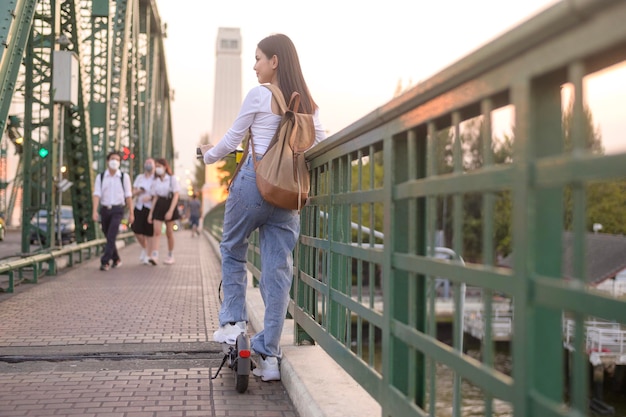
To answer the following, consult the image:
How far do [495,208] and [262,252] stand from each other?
→ 2.48m

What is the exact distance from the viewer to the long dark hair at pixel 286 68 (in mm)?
4395

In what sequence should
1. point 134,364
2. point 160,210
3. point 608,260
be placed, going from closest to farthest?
point 134,364 → point 160,210 → point 608,260

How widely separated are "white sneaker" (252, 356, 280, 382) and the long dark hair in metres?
1.39

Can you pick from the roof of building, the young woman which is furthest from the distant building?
the young woman

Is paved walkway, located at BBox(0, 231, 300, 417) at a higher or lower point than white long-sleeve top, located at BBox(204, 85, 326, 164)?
lower

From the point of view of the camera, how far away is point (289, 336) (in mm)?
5145

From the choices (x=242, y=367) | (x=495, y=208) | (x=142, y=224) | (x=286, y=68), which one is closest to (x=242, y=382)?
(x=242, y=367)

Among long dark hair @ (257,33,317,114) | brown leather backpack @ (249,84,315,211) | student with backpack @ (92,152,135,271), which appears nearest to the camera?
brown leather backpack @ (249,84,315,211)

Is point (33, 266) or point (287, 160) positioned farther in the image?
point (33, 266)

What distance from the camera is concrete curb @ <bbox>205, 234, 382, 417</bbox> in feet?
10.9

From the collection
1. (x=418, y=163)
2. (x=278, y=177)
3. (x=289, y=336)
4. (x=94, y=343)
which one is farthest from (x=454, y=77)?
(x=94, y=343)

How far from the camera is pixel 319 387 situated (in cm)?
369

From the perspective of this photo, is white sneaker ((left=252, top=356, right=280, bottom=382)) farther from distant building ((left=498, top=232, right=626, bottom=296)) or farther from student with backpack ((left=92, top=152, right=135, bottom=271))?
distant building ((left=498, top=232, right=626, bottom=296))

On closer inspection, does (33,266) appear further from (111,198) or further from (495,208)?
(495,208)
